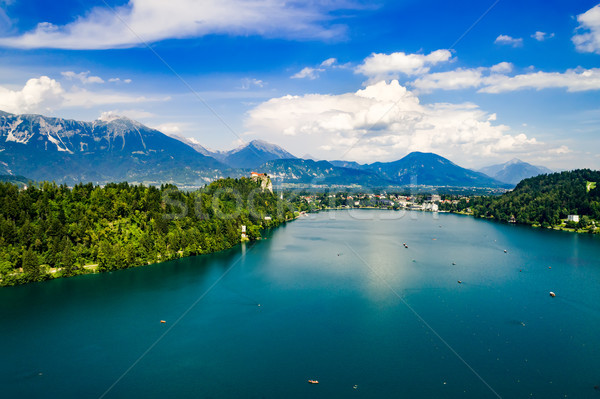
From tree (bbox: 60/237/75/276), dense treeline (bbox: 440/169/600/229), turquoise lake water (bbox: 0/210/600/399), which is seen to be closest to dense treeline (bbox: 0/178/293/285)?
tree (bbox: 60/237/75/276)

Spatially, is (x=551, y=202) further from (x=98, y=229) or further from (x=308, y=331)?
→ (x=98, y=229)

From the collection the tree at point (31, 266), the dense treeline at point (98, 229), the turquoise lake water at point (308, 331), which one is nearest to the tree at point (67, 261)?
the dense treeline at point (98, 229)

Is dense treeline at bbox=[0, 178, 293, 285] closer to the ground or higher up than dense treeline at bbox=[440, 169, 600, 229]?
closer to the ground

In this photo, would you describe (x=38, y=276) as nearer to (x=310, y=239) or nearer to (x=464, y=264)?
(x=310, y=239)

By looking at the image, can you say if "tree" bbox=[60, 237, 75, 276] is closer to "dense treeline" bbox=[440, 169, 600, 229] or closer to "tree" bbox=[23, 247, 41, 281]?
"tree" bbox=[23, 247, 41, 281]

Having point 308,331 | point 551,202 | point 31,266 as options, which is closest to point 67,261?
point 31,266

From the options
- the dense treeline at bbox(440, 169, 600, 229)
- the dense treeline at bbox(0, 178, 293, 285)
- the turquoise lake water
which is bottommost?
the turquoise lake water

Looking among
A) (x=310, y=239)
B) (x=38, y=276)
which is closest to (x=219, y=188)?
(x=310, y=239)
